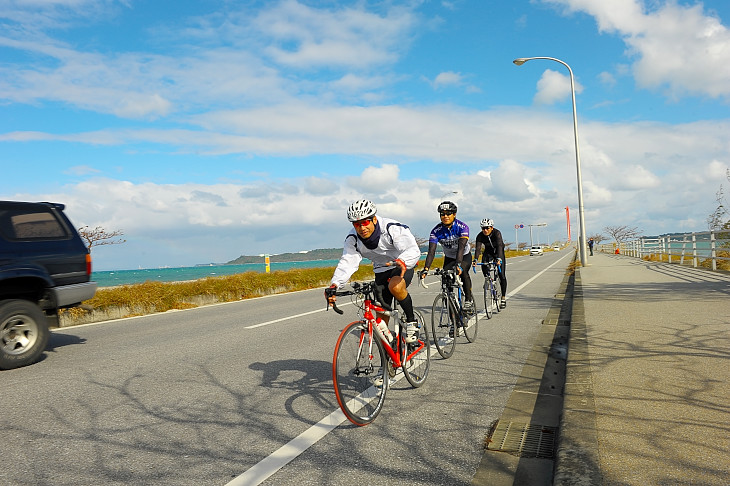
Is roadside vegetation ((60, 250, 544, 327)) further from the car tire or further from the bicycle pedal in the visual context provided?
the bicycle pedal

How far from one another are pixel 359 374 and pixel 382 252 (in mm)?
1222

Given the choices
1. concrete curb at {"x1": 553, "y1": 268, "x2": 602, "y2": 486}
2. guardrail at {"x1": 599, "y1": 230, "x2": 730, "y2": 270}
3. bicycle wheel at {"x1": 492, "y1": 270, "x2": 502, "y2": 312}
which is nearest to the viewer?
concrete curb at {"x1": 553, "y1": 268, "x2": 602, "y2": 486}

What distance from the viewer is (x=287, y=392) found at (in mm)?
5230

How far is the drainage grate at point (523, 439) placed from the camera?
3.69m

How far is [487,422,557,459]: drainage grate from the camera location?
3.69m

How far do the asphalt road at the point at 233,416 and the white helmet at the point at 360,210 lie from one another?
174 centimetres

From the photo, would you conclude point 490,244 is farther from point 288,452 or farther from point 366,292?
point 288,452

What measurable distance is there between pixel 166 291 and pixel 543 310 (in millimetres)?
9852

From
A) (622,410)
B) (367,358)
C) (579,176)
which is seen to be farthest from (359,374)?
(579,176)

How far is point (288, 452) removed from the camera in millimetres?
3676

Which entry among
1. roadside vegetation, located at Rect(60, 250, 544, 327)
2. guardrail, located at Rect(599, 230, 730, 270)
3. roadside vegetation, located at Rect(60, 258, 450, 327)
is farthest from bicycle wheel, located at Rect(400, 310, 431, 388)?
guardrail, located at Rect(599, 230, 730, 270)

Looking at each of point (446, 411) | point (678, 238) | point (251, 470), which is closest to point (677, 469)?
point (446, 411)

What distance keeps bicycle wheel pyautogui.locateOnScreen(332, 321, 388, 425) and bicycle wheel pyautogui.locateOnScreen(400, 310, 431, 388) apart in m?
0.48

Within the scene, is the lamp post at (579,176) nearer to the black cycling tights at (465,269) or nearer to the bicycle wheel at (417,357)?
the black cycling tights at (465,269)
